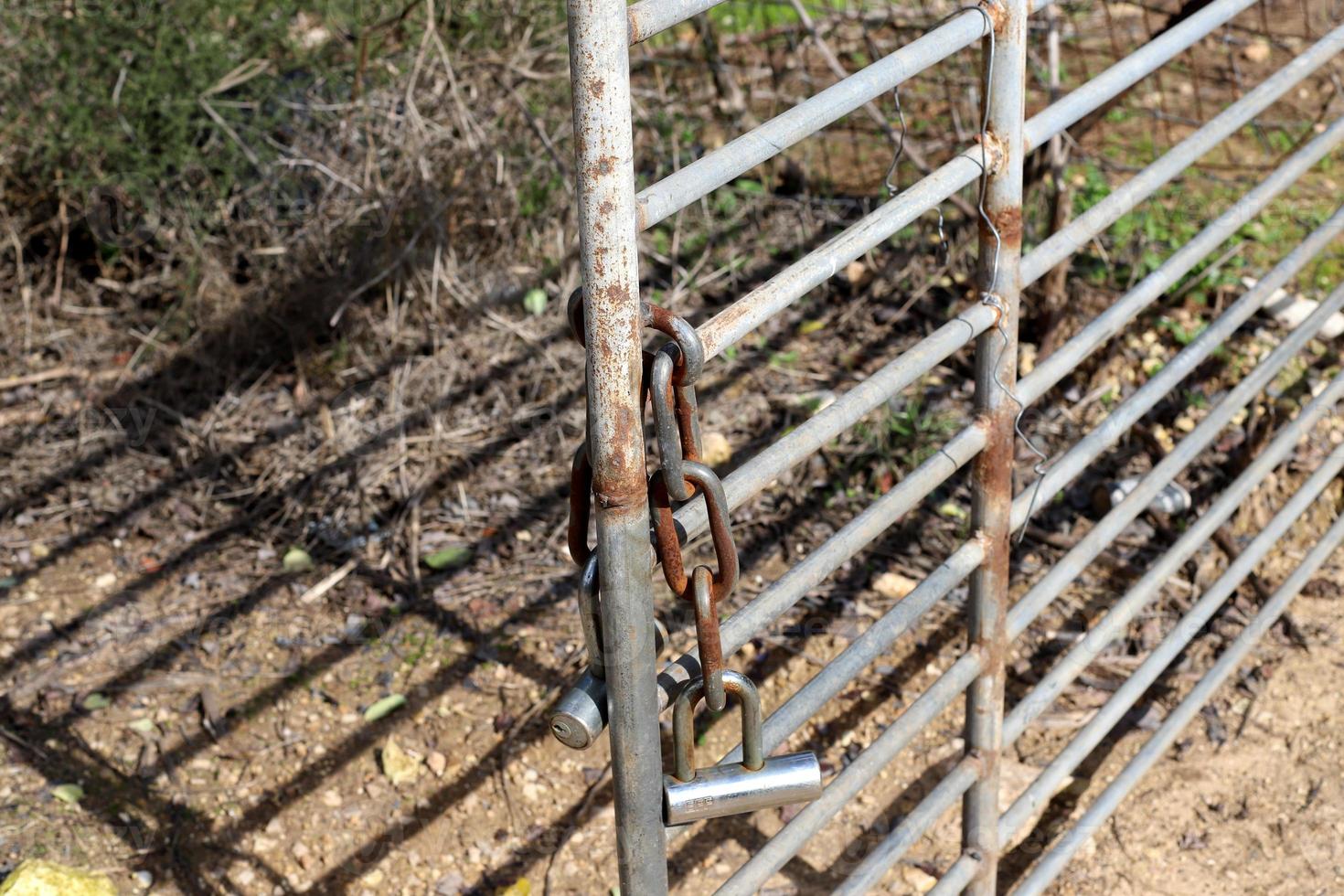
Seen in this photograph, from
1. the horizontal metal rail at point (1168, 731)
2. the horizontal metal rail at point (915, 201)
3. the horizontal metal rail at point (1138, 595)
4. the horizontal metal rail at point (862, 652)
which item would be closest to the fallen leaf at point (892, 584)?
the horizontal metal rail at point (1168, 731)

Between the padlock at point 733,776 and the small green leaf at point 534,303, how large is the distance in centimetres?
282

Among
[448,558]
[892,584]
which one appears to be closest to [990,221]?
[892,584]

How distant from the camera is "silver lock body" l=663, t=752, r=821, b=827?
1.43m

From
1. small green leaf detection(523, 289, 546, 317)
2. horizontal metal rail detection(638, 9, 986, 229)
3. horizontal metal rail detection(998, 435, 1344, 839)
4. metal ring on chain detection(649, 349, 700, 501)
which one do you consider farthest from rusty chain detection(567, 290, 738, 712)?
small green leaf detection(523, 289, 546, 317)

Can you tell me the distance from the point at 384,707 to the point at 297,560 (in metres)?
0.61

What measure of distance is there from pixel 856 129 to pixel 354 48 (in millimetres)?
1794

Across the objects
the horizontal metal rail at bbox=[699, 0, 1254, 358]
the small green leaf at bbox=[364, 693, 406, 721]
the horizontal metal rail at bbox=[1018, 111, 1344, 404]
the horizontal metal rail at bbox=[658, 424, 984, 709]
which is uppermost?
the horizontal metal rail at bbox=[699, 0, 1254, 358]

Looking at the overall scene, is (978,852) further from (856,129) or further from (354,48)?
(856,129)

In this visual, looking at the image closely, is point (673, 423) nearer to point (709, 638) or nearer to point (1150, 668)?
point (709, 638)

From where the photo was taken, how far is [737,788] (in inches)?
56.7

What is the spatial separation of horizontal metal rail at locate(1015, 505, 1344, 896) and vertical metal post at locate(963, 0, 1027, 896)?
18 centimetres

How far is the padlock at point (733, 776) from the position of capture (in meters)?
1.42

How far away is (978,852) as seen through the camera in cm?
217

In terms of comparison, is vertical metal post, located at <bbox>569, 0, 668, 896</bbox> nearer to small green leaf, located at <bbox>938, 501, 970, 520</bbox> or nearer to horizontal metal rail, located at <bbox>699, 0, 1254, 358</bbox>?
horizontal metal rail, located at <bbox>699, 0, 1254, 358</bbox>
